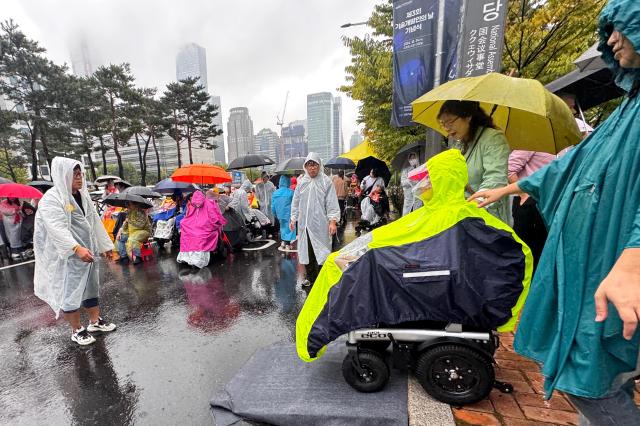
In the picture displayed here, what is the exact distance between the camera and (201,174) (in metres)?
7.10

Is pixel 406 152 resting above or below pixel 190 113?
below

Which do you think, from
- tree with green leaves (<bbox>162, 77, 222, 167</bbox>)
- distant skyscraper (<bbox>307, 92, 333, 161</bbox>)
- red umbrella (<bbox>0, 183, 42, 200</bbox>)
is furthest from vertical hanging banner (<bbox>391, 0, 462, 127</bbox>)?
distant skyscraper (<bbox>307, 92, 333, 161</bbox>)

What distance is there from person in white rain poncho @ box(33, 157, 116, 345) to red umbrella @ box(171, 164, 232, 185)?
368 centimetres

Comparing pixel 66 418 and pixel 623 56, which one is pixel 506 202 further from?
pixel 66 418

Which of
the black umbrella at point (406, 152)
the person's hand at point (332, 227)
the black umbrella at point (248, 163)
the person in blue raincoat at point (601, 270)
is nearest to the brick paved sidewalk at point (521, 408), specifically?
the person in blue raincoat at point (601, 270)

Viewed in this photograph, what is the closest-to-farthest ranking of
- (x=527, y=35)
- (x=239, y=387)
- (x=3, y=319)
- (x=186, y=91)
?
(x=239, y=387)
(x=3, y=319)
(x=527, y=35)
(x=186, y=91)

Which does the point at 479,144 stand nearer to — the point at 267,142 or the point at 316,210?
the point at 316,210

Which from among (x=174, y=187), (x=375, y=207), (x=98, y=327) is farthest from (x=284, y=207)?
(x=98, y=327)

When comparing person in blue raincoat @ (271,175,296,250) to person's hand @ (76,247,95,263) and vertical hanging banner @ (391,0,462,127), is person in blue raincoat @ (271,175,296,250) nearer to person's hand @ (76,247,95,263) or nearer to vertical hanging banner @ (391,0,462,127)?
vertical hanging banner @ (391,0,462,127)

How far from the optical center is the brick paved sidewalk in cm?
199

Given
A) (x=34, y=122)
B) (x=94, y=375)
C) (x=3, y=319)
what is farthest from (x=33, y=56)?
(x=94, y=375)

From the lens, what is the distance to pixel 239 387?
251 centimetres

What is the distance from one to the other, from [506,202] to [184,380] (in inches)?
124

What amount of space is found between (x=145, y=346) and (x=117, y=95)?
34.3 metres
